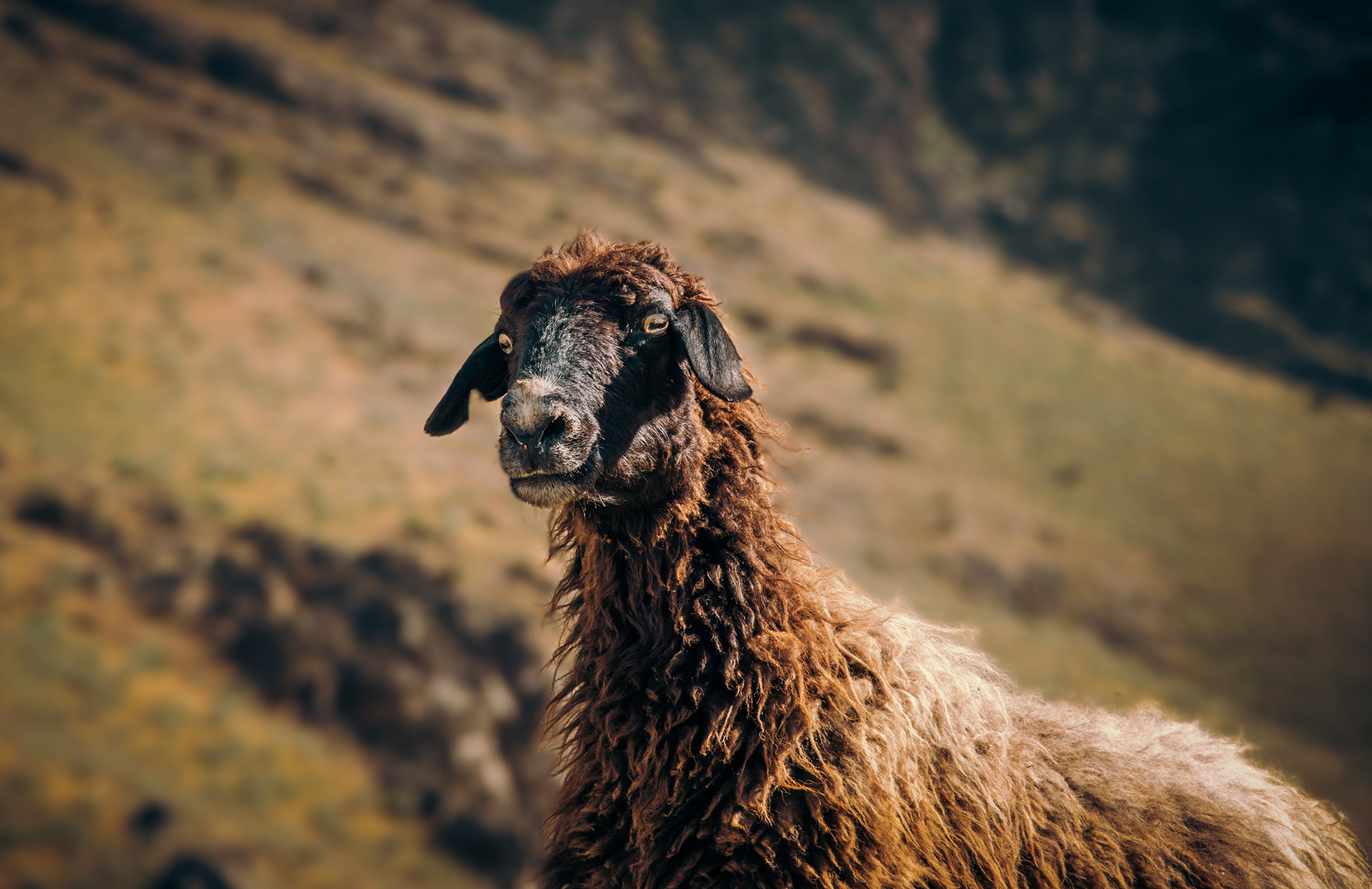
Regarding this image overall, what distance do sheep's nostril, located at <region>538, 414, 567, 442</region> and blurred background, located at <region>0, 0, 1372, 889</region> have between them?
156 centimetres

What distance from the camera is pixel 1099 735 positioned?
3.57 m

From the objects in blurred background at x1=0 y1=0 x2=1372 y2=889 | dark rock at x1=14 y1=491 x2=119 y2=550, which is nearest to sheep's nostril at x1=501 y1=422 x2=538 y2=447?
blurred background at x1=0 y1=0 x2=1372 y2=889

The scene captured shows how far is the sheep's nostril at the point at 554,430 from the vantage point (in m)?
3.09

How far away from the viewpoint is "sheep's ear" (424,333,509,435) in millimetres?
3791

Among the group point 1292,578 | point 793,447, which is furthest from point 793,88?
point 793,447

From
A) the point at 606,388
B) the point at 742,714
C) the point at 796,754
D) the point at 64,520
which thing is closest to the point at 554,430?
the point at 606,388

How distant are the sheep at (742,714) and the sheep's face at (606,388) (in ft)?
0.03

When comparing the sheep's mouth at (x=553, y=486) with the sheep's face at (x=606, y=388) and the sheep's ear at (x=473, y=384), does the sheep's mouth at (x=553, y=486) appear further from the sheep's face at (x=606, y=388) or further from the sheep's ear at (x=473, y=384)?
the sheep's ear at (x=473, y=384)

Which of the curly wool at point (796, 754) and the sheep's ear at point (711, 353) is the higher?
the sheep's ear at point (711, 353)

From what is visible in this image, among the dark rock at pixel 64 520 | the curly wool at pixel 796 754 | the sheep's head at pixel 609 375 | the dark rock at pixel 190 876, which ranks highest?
the sheep's head at pixel 609 375

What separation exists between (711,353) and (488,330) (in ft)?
86.5

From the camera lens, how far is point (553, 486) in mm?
3123

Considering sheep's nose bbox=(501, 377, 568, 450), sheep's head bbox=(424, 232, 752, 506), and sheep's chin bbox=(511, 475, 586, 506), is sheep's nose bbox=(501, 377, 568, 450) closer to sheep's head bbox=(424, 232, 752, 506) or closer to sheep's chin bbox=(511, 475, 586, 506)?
sheep's head bbox=(424, 232, 752, 506)

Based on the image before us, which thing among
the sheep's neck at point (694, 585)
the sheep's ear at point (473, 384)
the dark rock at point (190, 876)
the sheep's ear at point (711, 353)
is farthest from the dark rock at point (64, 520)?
the sheep's ear at point (711, 353)
